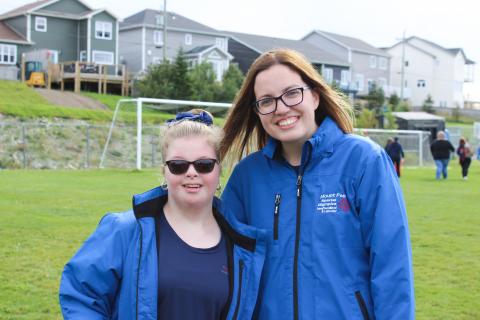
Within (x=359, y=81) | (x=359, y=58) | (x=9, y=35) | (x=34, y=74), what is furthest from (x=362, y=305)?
(x=359, y=58)

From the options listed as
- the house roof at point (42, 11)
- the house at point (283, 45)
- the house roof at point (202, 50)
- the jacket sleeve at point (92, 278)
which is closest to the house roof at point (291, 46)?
the house at point (283, 45)

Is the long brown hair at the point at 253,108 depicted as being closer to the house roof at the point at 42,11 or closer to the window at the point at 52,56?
the window at the point at 52,56

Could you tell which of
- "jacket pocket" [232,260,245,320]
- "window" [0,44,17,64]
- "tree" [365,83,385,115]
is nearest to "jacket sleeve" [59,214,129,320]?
"jacket pocket" [232,260,245,320]

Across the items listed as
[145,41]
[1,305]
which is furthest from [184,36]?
[1,305]

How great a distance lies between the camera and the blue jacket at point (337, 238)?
2801mm

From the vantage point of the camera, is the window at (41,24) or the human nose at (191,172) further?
the window at (41,24)

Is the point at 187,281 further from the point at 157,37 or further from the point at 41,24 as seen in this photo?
the point at 157,37

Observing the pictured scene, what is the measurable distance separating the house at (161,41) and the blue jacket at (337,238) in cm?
5044

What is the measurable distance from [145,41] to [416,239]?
156 feet

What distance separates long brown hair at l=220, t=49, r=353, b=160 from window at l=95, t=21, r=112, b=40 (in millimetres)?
48894

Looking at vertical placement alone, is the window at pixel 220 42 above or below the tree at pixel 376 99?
above

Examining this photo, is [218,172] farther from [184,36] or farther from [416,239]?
[184,36]

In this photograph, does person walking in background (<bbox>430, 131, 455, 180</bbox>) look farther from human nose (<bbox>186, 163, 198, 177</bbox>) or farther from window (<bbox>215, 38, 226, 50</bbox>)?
window (<bbox>215, 38, 226, 50</bbox>)

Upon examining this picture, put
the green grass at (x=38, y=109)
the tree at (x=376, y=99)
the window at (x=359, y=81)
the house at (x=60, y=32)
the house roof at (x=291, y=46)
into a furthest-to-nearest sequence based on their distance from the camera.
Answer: the window at (x=359, y=81) < the house roof at (x=291, y=46) < the tree at (x=376, y=99) < the house at (x=60, y=32) < the green grass at (x=38, y=109)
